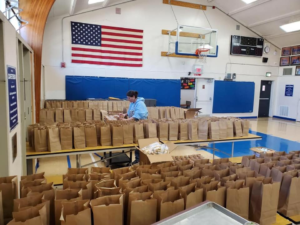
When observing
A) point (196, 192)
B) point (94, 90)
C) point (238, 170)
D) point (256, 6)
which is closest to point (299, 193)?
point (238, 170)

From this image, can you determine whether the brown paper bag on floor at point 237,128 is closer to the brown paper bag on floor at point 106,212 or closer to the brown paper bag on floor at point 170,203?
the brown paper bag on floor at point 170,203

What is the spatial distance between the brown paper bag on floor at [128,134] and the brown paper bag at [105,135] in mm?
250

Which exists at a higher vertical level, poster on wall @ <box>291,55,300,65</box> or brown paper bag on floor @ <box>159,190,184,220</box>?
poster on wall @ <box>291,55,300,65</box>

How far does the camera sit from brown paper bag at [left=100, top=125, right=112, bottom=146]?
3.34 meters

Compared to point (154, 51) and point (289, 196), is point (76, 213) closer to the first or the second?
point (289, 196)

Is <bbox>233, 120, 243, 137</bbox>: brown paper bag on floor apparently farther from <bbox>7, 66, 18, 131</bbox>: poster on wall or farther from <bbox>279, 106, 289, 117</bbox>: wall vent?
<bbox>279, 106, 289, 117</bbox>: wall vent

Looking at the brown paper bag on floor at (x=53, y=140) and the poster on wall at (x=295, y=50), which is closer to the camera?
the brown paper bag on floor at (x=53, y=140)

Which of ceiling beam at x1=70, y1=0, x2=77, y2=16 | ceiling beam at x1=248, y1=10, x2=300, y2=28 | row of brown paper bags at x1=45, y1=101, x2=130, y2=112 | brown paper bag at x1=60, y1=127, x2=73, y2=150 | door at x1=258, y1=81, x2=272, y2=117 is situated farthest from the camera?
door at x1=258, y1=81, x2=272, y2=117

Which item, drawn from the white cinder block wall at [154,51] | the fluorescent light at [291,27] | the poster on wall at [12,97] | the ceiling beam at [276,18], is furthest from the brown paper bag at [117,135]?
the fluorescent light at [291,27]

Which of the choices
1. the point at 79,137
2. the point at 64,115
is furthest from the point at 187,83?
the point at 79,137

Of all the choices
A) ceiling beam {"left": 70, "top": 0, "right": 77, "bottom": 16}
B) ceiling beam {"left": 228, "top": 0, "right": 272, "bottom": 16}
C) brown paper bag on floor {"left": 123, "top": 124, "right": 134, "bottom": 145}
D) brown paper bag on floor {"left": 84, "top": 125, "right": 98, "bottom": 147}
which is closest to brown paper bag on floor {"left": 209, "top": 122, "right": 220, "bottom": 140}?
brown paper bag on floor {"left": 123, "top": 124, "right": 134, "bottom": 145}

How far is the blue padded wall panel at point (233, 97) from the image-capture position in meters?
11.2

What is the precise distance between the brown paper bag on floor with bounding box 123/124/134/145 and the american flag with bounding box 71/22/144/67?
6186mm

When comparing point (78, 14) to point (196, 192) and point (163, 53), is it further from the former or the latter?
point (196, 192)
